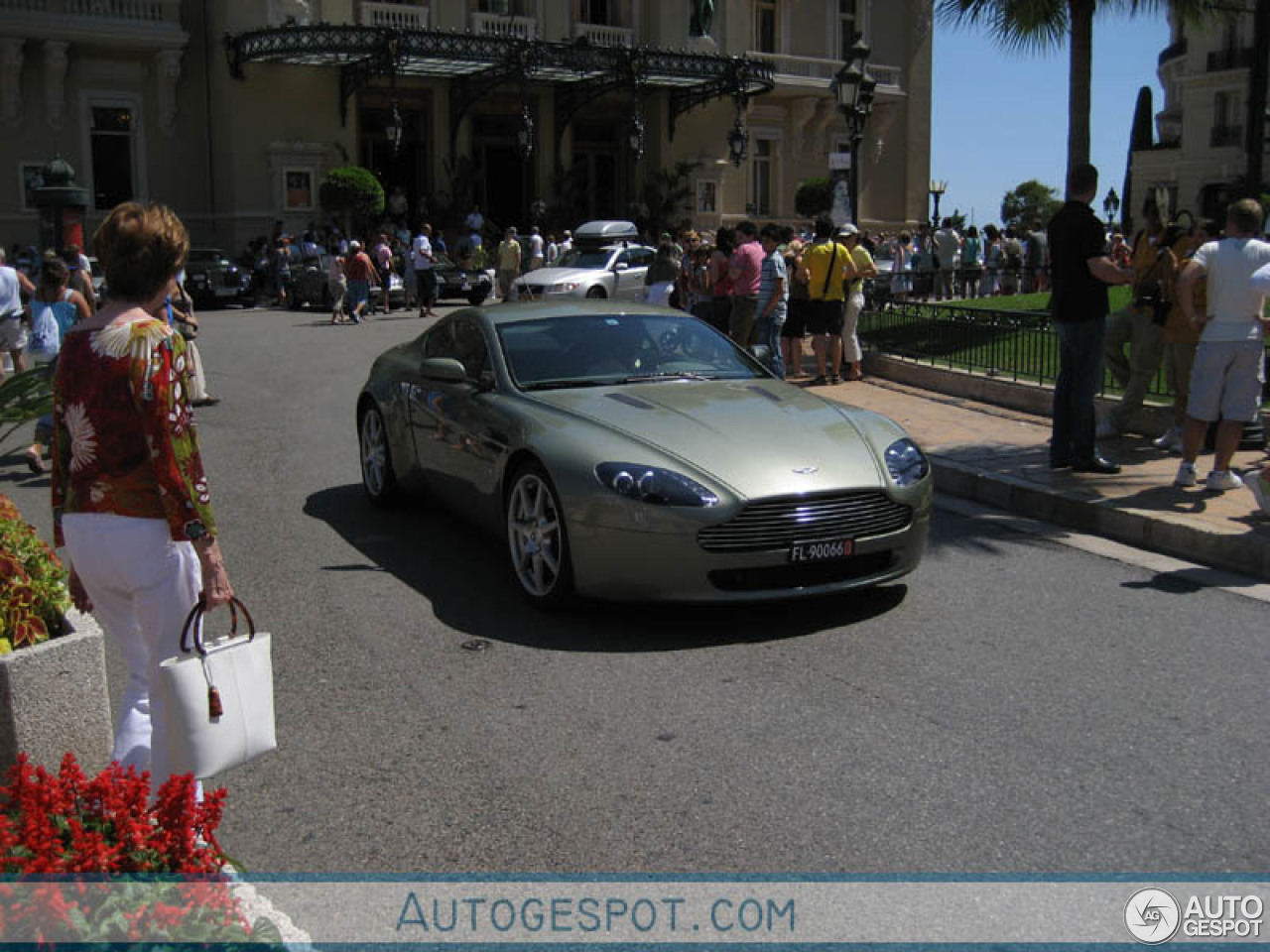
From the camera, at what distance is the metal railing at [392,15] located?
3644cm

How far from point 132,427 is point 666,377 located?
4.24 m

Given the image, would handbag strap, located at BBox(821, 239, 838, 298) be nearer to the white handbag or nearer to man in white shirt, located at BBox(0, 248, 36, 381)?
man in white shirt, located at BBox(0, 248, 36, 381)

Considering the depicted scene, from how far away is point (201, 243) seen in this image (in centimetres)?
3581

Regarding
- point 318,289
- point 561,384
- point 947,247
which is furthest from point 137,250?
point 947,247

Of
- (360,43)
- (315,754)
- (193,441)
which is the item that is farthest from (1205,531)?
(360,43)

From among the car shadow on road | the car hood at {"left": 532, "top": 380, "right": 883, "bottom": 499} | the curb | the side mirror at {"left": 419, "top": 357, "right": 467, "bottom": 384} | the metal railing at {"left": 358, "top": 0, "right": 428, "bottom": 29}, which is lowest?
the car shadow on road

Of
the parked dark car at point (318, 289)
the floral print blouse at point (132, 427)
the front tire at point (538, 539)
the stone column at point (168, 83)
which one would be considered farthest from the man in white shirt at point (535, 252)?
the floral print blouse at point (132, 427)

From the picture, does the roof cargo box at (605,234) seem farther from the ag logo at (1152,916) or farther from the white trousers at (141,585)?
the ag logo at (1152,916)

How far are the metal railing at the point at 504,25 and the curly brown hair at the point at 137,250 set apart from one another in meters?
36.4

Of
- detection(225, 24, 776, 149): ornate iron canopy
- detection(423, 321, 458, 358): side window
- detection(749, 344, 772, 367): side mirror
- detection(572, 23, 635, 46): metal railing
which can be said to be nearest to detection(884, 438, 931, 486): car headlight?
detection(749, 344, 772, 367): side mirror

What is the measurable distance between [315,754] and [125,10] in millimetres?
34281

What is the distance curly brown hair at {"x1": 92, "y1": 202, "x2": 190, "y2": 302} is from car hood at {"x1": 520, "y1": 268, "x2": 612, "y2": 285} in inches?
838

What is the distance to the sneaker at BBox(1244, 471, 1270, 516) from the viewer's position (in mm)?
7594

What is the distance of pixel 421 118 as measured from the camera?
39.1 meters
